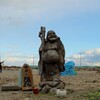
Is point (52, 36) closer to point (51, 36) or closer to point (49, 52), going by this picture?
point (51, 36)

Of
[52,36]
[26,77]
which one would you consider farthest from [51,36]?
[26,77]

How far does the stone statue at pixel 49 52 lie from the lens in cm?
1647

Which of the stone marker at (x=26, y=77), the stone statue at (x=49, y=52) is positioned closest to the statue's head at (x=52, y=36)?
the stone statue at (x=49, y=52)

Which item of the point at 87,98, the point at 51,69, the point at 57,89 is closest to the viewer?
the point at 87,98

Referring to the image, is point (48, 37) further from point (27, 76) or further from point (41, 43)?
point (27, 76)

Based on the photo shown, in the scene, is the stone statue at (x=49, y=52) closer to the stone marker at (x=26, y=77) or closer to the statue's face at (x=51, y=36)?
the statue's face at (x=51, y=36)

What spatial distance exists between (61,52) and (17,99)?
3.35 meters

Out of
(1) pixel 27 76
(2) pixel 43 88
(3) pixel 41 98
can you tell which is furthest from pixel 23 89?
(3) pixel 41 98

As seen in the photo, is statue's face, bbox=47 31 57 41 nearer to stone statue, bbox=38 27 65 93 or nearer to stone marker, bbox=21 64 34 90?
stone statue, bbox=38 27 65 93

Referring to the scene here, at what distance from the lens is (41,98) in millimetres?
14305

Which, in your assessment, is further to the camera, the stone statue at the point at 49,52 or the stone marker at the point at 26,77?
the stone marker at the point at 26,77

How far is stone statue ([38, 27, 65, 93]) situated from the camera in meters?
16.5

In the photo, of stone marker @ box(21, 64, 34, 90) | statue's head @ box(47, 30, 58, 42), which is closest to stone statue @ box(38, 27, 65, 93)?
statue's head @ box(47, 30, 58, 42)

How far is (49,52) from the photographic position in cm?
1638
